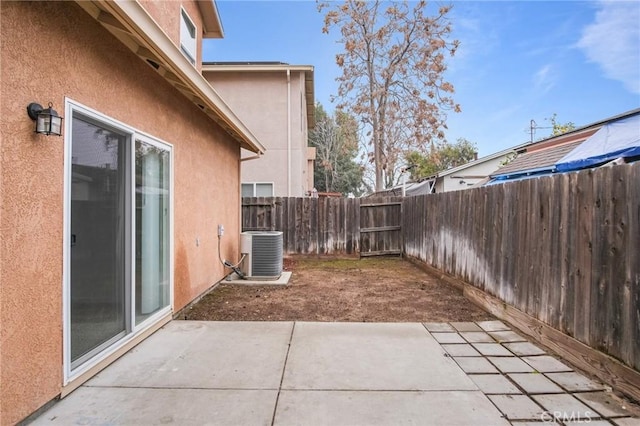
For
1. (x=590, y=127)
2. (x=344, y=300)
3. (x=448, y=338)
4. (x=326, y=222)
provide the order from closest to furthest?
(x=448, y=338) < (x=344, y=300) < (x=590, y=127) < (x=326, y=222)

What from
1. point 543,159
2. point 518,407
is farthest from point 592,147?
point 518,407

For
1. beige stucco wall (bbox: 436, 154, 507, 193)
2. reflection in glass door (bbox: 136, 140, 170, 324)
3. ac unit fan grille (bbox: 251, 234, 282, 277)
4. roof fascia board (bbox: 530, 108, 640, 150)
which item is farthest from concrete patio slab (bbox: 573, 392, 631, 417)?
beige stucco wall (bbox: 436, 154, 507, 193)

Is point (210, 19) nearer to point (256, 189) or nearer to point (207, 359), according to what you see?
point (256, 189)

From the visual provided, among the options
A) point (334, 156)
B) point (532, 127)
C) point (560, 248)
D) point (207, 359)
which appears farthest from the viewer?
point (334, 156)

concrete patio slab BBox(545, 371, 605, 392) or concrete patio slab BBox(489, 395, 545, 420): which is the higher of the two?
concrete patio slab BBox(545, 371, 605, 392)

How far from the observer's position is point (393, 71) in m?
16.6

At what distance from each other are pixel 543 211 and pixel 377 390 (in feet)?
8.85

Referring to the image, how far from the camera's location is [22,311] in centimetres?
228

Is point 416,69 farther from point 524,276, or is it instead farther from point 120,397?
point 120,397

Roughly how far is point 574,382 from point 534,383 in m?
0.34

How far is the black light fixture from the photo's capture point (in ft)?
7.76

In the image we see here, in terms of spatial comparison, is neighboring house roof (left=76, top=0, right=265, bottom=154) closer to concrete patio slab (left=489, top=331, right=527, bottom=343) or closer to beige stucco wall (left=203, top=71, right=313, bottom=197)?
concrete patio slab (left=489, top=331, right=527, bottom=343)

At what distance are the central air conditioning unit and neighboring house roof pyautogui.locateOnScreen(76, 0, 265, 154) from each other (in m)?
2.41

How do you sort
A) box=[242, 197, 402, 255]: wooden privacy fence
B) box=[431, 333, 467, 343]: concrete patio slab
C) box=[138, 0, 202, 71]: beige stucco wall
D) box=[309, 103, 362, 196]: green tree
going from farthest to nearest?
box=[309, 103, 362, 196]: green tree
box=[242, 197, 402, 255]: wooden privacy fence
box=[138, 0, 202, 71]: beige stucco wall
box=[431, 333, 467, 343]: concrete patio slab
